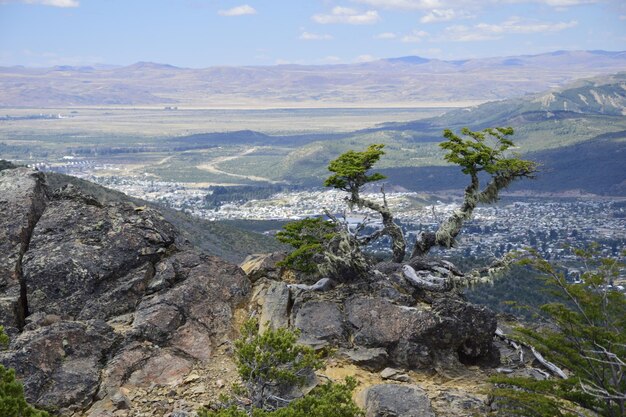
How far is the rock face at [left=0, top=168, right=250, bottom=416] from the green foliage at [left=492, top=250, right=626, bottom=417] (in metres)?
8.95

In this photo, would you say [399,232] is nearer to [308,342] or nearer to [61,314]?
[308,342]

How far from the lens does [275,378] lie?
17.0 meters

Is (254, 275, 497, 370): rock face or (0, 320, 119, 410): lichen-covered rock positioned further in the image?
(254, 275, 497, 370): rock face

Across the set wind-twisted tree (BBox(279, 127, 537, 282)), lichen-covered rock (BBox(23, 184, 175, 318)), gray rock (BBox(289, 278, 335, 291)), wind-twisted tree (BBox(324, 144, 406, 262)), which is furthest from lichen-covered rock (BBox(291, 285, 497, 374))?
lichen-covered rock (BBox(23, 184, 175, 318))

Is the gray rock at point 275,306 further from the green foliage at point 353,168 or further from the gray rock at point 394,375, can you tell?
the green foliage at point 353,168

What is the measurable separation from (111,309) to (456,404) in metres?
11.0

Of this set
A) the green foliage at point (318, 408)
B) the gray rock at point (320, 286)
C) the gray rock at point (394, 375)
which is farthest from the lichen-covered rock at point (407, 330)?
the green foliage at point (318, 408)

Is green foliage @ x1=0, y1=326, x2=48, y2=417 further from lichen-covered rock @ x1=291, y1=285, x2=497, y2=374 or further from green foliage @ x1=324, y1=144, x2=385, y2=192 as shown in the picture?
green foliage @ x1=324, y1=144, x2=385, y2=192

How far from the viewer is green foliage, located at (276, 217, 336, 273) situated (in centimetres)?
2470

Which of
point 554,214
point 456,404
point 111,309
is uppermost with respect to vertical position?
point 111,309

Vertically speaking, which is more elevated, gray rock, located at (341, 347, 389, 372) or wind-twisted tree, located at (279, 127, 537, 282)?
wind-twisted tree, located at (279, 127, 537, 282)

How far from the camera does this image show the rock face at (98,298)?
59.5 feet

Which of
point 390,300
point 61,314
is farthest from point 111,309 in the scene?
point 390,300

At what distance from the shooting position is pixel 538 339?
704 inches
